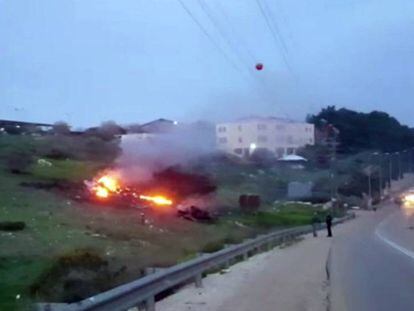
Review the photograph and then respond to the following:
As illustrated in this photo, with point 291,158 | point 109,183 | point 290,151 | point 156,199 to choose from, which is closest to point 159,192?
point 156,199

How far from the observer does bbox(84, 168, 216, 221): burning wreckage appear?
161 ft

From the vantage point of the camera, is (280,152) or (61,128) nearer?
(61,128)

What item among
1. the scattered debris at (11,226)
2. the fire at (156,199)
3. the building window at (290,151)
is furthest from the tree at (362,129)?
the scattered debris at (11,226)

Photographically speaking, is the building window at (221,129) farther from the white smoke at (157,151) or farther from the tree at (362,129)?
the tree at (362,129)

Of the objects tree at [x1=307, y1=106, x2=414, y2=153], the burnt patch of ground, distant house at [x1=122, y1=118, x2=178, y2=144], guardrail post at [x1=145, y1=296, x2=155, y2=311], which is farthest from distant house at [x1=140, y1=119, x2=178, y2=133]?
tree at [x1=307, y1=106, x2=414, y2=153]

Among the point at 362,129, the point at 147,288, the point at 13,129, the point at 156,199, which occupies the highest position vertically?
the point at 362,129

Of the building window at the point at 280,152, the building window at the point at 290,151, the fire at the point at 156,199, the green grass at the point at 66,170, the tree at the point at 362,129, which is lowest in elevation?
the fire at the point at 156,199

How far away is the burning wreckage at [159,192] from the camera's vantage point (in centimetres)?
4912

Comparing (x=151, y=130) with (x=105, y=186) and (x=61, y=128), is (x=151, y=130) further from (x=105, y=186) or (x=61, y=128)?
(x=61, y=128)


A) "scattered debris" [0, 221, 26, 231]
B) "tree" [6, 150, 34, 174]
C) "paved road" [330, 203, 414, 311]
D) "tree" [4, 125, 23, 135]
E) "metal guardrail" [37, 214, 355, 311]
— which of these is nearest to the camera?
"metal guardrail" [37, 214, 355, 311]

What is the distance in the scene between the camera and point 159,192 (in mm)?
50312

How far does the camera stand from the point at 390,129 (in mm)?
173125

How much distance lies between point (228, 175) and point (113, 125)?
1302 centimetres

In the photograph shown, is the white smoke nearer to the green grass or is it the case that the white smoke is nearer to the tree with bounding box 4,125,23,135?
the green grass
